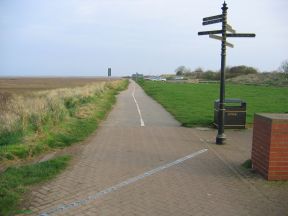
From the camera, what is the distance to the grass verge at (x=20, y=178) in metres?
5.46

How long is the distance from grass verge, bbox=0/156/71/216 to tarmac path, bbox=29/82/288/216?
22cm

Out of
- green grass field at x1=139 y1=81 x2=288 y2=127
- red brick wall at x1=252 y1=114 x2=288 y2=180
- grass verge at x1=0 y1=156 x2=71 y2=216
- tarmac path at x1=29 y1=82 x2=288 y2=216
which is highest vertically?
red brick wall at x1=252 y1=114 x2=288 y2=180

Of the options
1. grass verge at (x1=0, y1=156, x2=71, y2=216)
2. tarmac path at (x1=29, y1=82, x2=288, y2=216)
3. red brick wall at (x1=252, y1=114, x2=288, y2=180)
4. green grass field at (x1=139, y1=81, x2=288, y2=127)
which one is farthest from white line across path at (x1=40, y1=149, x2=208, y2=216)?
green grass field at (x1=139, y1=81, x2=288, y2=127)

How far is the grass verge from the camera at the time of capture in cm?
546

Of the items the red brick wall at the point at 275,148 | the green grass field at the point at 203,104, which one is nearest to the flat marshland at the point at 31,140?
the red brick wall at the point at 275,148

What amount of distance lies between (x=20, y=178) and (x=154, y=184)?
2.33m

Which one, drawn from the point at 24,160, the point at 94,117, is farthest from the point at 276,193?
the point at 94,117

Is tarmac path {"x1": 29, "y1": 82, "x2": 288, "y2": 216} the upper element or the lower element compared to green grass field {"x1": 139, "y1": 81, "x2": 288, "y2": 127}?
upper

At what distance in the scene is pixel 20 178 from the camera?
22.2ft

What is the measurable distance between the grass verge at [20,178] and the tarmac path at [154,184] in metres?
0.22

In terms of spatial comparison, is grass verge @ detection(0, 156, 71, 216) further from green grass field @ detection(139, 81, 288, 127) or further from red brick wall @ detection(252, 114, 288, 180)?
green grass field @ detection(139, 81, 288, 127)

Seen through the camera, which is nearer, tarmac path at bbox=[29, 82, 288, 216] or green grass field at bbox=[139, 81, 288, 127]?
tarmac path at bbox=[29, 82, 288, 216]

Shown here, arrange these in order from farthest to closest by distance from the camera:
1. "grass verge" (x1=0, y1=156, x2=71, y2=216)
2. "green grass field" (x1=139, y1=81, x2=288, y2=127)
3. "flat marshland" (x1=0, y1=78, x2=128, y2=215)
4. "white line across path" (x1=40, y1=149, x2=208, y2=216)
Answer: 1. "green grass field" (x1=139, y1=81, x2=288, y2=127)
2. "flat marshland" (x1=0, y1=78, x2=128, y2=215)
3. "grass verge" (x1=0, y1=156, x2=71, y2=216)
4. "white line across path" (x1=40, y1=149, x2=208, y2=216)

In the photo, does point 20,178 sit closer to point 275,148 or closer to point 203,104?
point 275,148
